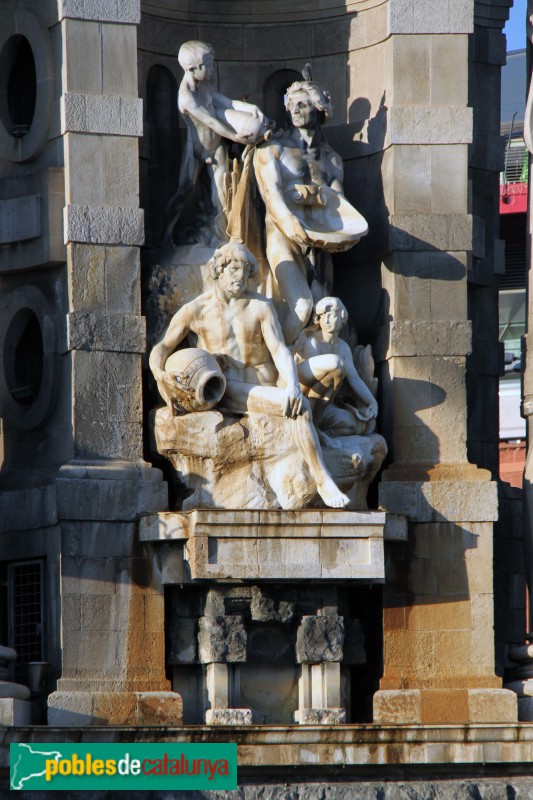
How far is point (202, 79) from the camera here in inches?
956

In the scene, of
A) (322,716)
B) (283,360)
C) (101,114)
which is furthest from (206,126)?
(322,716)

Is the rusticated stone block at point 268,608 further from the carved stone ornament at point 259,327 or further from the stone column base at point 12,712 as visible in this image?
the stone column base at point 12,712

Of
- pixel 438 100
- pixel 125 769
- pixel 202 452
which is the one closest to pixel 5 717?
pixel 125 769

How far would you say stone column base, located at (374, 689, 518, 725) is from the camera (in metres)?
23.3

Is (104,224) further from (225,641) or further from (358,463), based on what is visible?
(225,641)

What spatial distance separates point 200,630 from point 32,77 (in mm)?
6060

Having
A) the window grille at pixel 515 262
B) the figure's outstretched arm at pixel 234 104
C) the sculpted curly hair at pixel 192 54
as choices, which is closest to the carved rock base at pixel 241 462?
the figure's outstretched arm at pixel 234 104

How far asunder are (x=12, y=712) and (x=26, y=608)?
211 cm

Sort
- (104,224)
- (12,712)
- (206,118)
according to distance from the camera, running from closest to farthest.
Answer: (12,712) → (104,224) → (206,118)

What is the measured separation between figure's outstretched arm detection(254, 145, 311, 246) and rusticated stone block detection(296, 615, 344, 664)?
3.83 meters

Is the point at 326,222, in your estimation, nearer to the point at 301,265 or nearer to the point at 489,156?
the point at 301,265

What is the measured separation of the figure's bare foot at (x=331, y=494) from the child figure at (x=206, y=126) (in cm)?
321

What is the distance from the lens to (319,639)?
2317 centimetres
